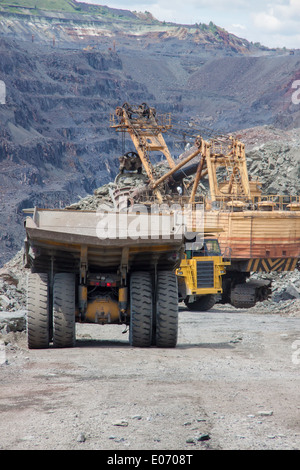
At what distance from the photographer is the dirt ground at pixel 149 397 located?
4.99m

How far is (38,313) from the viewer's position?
32.6ft

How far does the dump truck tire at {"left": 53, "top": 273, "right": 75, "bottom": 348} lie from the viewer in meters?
9.87

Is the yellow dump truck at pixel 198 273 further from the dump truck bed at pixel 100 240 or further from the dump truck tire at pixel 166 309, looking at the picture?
the dump truck tire at pixel 166 309

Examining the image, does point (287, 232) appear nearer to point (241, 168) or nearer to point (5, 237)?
point (241, 168)

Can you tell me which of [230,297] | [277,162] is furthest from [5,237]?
[230,297]

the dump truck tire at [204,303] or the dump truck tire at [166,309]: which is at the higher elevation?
the dump truck tire at [166,309]

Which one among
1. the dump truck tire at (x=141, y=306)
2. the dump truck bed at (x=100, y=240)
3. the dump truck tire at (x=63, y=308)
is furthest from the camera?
the dump truck tire at (x=141, y=306)

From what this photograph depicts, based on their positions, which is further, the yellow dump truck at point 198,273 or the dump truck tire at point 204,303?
the dump truck tire at point 204,303

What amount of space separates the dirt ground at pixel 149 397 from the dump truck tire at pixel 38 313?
0.74 ft

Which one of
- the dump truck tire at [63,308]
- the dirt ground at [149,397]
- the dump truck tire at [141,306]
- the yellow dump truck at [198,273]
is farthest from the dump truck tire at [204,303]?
the dump truck tire at [63,308]

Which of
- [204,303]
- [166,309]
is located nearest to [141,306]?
[166,309]

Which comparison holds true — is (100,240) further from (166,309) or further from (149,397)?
(149,397)

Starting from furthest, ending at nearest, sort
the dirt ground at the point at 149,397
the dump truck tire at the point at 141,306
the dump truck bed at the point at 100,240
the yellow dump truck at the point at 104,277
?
the dump truck tire at the point at 141,306, the yellow dump truck at the point at 104,277, the dump truck bed at the point at 100,240, the dirt ground at the point at 149,397

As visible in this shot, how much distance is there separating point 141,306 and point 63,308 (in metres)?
1.08
